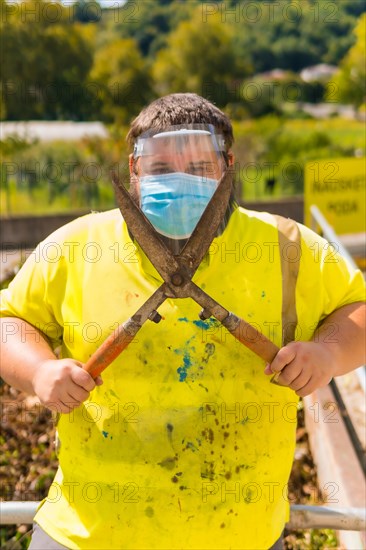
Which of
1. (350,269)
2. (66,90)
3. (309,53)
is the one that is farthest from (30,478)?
(309,53)

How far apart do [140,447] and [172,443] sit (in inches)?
3.1

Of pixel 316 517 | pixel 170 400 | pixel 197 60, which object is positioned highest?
pixel 170 400

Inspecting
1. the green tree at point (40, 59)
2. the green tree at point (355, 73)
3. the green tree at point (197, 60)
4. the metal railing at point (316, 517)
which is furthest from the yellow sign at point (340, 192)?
the green tree at point (197, 60)

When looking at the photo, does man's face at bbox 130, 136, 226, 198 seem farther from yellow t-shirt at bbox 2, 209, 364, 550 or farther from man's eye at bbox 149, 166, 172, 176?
yellow t-shirt at bbox 2, 209, 364, 550

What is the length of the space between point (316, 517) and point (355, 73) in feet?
102

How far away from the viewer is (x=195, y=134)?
1708mm

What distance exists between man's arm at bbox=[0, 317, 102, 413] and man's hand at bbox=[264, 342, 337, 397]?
1.35 ft

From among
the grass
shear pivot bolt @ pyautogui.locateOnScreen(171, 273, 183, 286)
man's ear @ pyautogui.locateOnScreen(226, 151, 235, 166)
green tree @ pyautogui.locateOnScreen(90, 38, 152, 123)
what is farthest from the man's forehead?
green tree @ pyautogui.locateOnScreen(90, 38, 152, 123)

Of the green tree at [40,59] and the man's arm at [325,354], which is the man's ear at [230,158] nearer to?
the man's arm at [325,354]

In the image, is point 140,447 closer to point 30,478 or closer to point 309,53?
point 30,478

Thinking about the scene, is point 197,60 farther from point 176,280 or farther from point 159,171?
point 176,280

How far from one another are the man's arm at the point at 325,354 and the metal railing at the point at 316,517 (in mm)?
503

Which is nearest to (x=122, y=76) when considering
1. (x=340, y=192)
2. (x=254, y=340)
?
(x=340, y=192)

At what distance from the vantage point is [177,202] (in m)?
1.62
